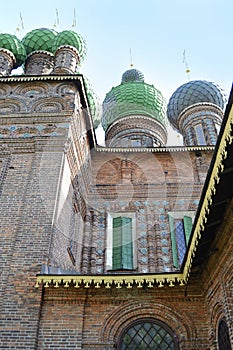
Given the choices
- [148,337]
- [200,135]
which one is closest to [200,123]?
[200,135]

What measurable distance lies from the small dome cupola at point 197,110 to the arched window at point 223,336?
9.98m

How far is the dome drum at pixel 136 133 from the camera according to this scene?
16.0m

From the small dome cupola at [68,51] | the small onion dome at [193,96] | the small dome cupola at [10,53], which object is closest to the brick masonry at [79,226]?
the small dome cupola at [68,51]

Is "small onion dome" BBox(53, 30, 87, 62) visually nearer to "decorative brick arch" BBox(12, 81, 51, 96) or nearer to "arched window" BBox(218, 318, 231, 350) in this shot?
"decorative brick arch" BBox(12, 81, 51, 96)

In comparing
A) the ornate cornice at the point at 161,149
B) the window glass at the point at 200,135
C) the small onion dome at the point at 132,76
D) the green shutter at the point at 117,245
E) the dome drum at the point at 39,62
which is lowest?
the green shutter at the point at 117,245

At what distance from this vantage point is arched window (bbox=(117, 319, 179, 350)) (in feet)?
19.9

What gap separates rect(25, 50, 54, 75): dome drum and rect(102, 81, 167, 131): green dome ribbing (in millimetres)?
4382

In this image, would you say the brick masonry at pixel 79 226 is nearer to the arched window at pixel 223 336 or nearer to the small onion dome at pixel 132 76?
the arched window at pixel 223 336

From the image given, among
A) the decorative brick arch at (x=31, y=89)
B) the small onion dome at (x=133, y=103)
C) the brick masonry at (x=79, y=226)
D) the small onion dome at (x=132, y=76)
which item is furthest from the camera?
the small onion dome at (x=132, y=76)

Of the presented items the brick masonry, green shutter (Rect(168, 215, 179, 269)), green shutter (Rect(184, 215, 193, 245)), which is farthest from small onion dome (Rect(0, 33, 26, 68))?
green shutter (Rect(184, 215, 193, 245))

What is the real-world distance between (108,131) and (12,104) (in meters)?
8.03

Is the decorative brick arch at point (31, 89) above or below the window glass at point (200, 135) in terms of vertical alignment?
below

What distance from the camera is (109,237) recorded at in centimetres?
945

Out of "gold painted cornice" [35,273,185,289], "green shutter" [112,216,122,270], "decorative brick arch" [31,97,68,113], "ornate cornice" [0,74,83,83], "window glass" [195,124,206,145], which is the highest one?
"window glass" [195,124,206,145]
